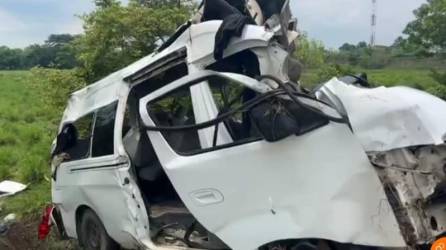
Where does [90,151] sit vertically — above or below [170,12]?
below

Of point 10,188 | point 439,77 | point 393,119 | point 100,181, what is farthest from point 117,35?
point 439,77

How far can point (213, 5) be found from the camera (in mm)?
5801

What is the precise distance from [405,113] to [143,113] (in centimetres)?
232

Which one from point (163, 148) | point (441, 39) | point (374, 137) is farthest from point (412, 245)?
point (441, 39)

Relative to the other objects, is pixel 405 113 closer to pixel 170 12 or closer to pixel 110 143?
pixel 110 143

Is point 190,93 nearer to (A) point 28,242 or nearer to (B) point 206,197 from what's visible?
(B) point 206,197

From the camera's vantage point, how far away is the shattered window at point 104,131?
21.1ft

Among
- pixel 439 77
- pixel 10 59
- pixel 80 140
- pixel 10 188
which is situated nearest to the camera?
pixel 80 140

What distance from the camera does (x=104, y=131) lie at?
21.7 ft

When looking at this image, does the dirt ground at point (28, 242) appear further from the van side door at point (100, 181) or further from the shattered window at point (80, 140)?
the shattered window at point (80, 140)

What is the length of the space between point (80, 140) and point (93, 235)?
1.15 metres

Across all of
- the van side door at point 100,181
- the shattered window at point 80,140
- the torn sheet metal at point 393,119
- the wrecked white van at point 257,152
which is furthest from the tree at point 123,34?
the torn sheet metal at point 393,119

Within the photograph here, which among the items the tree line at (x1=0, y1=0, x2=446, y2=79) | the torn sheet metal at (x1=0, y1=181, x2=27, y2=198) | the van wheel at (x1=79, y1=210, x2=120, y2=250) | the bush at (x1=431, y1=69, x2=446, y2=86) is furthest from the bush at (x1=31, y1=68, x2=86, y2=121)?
the bush at (x1=431, y1=69, x2=446, y2=86)

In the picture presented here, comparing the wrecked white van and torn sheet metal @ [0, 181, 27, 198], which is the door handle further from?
torn sheet metal @ [0, 181, 27, 198]
